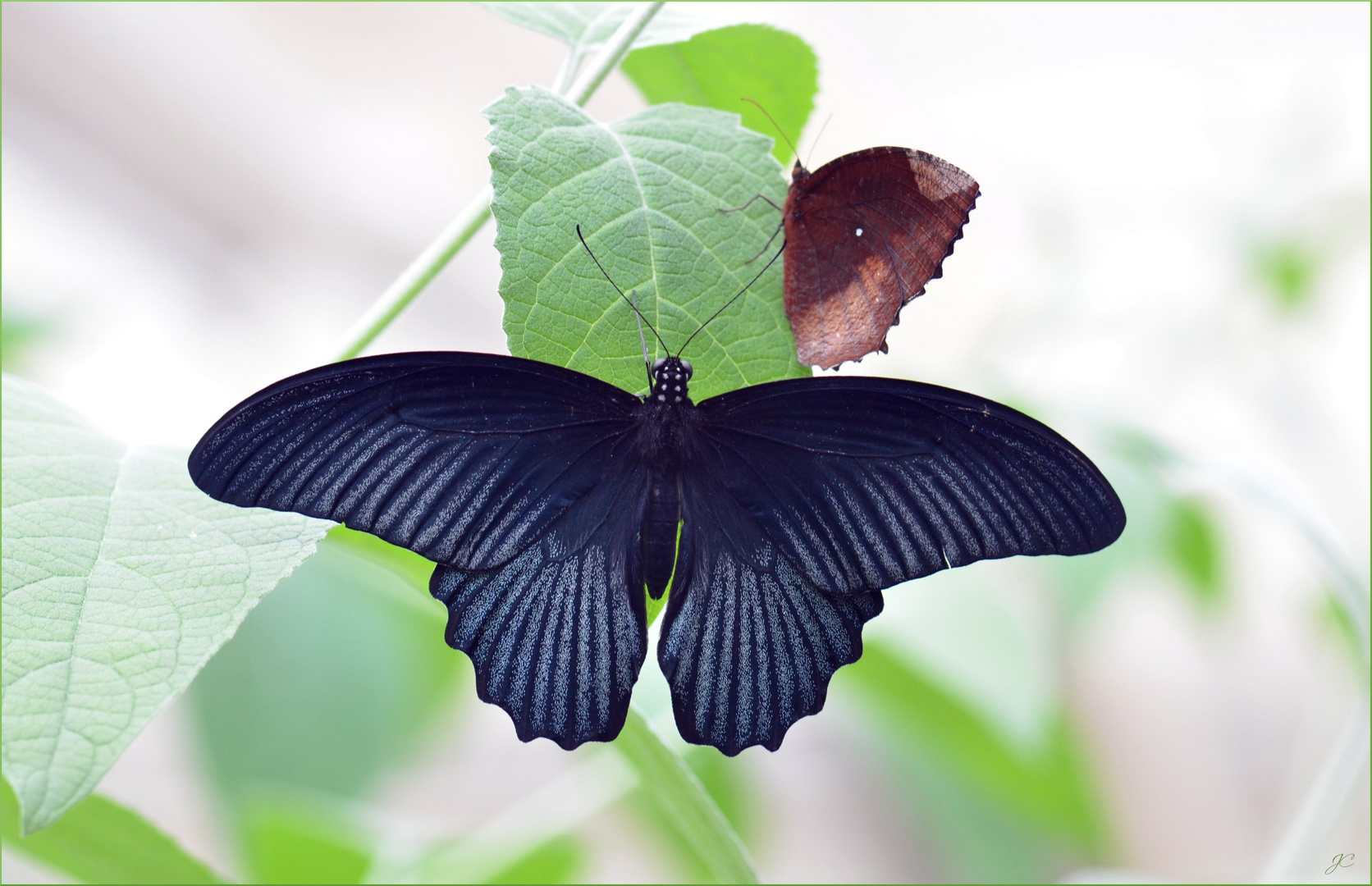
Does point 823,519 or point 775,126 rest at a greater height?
point 775,126

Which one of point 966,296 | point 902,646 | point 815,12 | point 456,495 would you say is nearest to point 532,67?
point 815,12

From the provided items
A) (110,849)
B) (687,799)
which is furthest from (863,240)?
(110,849)

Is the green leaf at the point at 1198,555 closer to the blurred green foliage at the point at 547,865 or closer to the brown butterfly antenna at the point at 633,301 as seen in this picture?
the blurred green foliage at the point at 547,865

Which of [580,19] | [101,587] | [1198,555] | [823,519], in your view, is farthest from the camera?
[1198,555]

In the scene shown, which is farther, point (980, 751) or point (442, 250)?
point (980, 751)

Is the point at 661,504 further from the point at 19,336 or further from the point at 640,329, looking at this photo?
the point at 19,336

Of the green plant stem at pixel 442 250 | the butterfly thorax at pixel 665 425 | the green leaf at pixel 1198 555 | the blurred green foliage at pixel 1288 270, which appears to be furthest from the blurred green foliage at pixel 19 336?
the blurred green foliage at pixel 1288 270

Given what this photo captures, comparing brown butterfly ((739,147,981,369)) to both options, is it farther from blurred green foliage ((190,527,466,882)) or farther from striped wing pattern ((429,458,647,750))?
blurred green foliage ((190,527,466,882))
